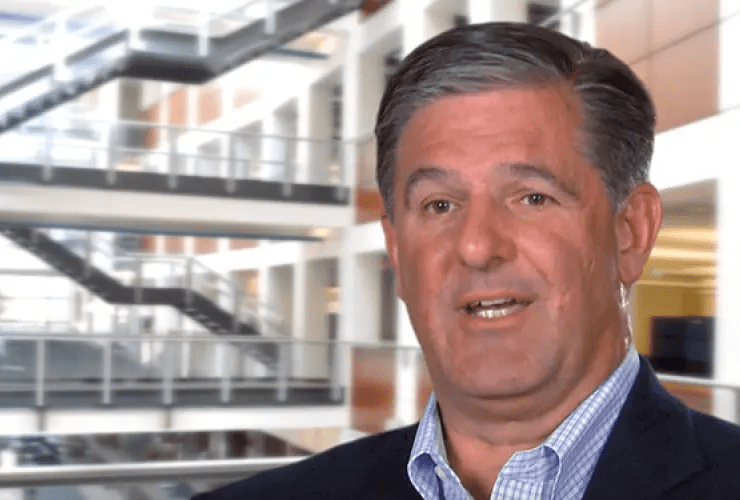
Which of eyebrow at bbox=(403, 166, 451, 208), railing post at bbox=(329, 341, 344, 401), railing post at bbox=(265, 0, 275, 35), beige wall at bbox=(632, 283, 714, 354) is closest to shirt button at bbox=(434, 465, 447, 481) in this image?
eyebrow at bbox=(403, 166, 451, 208)

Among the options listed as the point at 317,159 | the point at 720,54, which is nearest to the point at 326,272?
the point at 317,159

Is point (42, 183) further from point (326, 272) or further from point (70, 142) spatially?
point (326, 272)

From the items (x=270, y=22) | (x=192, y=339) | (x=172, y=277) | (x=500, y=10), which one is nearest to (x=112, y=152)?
(x=172, y=277)

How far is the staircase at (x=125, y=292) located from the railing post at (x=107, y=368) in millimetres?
376

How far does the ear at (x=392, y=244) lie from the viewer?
894mm

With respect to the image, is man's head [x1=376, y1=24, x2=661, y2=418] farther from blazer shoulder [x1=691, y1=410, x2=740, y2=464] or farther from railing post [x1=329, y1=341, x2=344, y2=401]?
railing post [x1=329, y1=341, x2=344, y2=401]

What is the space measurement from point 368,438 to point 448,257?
26cm

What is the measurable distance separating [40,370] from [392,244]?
591 cm

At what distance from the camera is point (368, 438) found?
955mm

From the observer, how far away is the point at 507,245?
0.77 m

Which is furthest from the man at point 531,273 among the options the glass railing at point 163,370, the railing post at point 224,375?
the railing post at point 224,375

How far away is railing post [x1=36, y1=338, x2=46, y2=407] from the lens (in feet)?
19.8

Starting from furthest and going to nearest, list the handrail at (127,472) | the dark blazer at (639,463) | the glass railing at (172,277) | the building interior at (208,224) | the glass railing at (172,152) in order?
1. the glass railing at (172,277)
2. the glass railing at (172,152)
3. the building interior at (208,224)
4. the handrail at (127,472)
5. the dark blazer at (639,463)

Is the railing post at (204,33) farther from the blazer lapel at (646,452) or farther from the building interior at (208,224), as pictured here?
the blazer lapel at (646,452)
